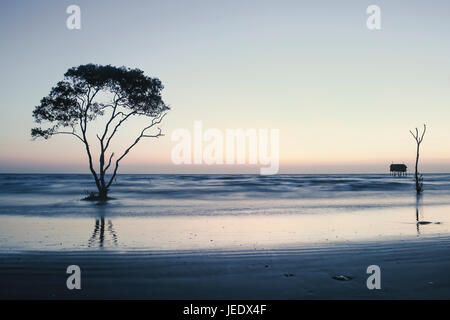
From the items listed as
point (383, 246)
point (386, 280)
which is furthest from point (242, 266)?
point (383, 246)

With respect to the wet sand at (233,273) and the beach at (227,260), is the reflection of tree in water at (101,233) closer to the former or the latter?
the beach at (227,260)

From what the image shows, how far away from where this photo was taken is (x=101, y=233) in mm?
12828

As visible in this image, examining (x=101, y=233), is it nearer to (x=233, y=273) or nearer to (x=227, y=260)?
(x=227, y=260)

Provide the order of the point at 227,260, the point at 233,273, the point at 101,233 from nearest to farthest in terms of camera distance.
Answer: the point at 233,273 → the point at 227,260 → the point at 101,233

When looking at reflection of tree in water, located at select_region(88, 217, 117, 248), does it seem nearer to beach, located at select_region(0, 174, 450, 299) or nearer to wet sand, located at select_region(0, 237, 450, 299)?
beach, located at select_region(0, 174, 450, 299)

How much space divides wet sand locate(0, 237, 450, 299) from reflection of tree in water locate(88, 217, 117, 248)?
1374 mm

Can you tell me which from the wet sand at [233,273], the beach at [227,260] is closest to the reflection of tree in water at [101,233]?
the beach at [227,260]

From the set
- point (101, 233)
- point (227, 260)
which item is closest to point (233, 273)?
point (227, 260)

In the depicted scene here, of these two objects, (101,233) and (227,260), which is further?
(101,233)

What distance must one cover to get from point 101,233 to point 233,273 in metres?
7.40

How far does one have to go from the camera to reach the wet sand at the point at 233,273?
235 inches
